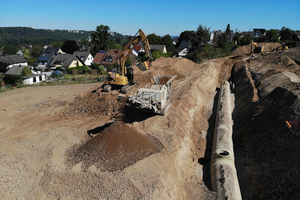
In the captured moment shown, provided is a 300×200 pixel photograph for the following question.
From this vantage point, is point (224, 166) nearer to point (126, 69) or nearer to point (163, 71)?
point (126, 69)

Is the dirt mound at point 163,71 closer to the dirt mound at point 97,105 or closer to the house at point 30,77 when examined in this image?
the dirt mound at point 97,105

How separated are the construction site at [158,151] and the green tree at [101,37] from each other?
4760cm

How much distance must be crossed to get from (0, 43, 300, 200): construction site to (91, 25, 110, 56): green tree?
47599 millimetres

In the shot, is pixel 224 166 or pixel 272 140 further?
pixel 272 140

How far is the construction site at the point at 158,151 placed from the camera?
8.23m

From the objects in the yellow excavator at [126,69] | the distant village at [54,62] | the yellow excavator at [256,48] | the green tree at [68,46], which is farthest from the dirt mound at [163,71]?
the green tree at [68,46]

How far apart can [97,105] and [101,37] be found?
1947 inches

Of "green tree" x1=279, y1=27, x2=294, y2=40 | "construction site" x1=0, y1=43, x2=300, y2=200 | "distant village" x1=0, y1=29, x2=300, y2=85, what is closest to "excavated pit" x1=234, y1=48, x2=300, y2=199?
"construction site" x1=0, y1=43, x2=300, y2=200

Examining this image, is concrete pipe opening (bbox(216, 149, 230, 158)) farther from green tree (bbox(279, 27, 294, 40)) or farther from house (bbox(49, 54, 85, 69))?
green tree (bbox(279, 27, 294, 40))

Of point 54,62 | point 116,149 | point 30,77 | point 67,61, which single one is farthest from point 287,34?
point 116,149

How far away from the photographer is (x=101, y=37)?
205 feet

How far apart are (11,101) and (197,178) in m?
21.2

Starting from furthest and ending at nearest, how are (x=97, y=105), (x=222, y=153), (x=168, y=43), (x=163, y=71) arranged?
(x=168, y=43), (x=163, y=71), (x=97, y=105), (x=222, y=153)

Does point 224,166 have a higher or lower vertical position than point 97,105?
lower
